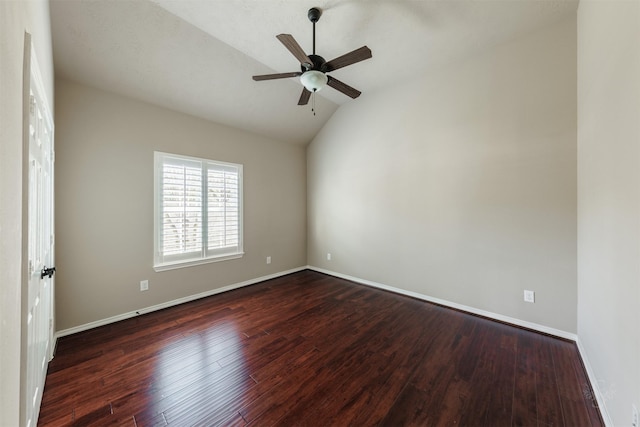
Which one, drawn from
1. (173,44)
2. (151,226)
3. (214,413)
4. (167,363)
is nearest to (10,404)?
(214,413)

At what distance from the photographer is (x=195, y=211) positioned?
353cm

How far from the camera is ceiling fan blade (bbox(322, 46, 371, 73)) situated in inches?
78.8

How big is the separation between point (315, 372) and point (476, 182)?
2847 mm

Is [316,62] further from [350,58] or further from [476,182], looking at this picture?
[476,182]

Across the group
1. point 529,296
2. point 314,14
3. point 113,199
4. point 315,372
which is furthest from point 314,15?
point 529,296

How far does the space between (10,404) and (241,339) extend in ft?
5.91

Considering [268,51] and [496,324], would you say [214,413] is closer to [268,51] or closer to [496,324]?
[496,324]

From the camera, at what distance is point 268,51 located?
2963 millimetres

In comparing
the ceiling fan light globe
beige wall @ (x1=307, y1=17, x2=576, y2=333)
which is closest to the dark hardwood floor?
beige wall @ (x1=307, y1=17, x2=576, y2=333)

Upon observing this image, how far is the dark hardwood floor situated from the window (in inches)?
34.5

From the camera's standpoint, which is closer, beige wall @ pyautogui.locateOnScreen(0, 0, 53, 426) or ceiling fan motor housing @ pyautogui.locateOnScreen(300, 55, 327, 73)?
beige wall @ pyautogui.locateOnScreen(0, 0, 53, 426)

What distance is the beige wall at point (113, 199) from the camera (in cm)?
255

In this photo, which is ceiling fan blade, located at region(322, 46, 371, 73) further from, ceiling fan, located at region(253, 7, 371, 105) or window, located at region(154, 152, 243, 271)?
window, located at region(154, 152, 243, 271)

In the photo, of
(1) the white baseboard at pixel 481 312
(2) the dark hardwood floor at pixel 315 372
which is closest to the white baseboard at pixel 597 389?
(2) the dark hardwood floor at pixel 315 372
